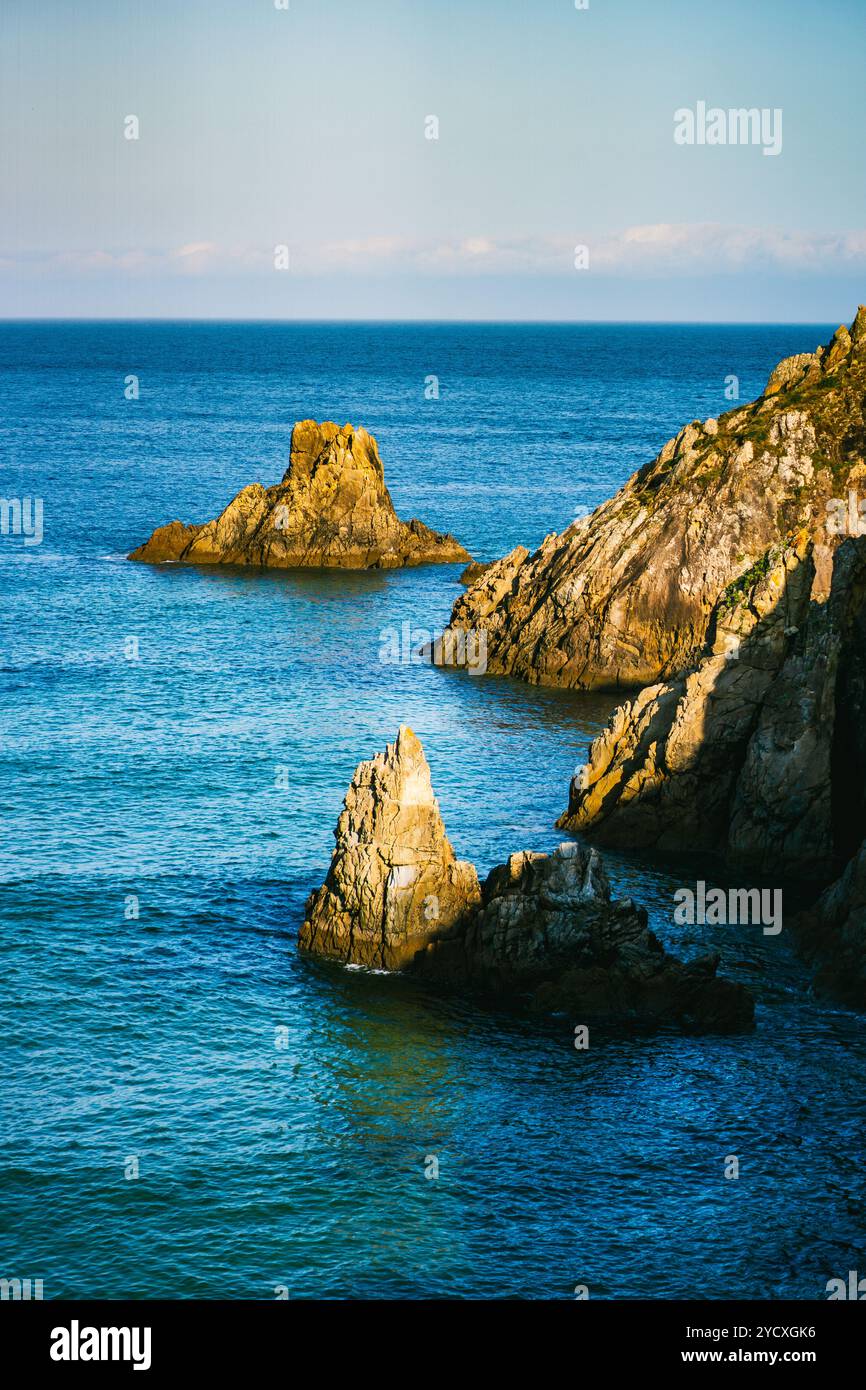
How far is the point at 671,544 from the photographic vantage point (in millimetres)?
97562

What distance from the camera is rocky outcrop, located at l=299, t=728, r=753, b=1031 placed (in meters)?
53.3

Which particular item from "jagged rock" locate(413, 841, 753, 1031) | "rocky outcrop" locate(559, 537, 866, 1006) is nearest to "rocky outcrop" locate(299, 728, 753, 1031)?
"jagged rock" locate(413, 841, 753, 1031)

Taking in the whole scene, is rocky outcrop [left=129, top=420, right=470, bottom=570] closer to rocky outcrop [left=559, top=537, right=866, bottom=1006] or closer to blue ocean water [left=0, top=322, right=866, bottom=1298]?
blue ocean water [left=0, top=322, right=866, bottom=1298]

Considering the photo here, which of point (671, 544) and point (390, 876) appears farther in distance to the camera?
point (671, 544)

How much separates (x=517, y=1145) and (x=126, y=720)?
4718 centimetres

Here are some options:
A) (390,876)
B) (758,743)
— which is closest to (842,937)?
(758,743)

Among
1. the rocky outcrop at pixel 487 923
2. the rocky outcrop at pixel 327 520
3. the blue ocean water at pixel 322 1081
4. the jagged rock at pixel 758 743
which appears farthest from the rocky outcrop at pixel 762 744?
the rocky outcrop at pixel 327 520

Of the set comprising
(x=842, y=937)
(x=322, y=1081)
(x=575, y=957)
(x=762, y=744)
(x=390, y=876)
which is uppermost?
(x=762, y=744)

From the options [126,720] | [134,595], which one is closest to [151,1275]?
[126,720]

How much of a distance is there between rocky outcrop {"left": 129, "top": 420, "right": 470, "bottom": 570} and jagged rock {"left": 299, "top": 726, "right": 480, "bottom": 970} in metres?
75.2

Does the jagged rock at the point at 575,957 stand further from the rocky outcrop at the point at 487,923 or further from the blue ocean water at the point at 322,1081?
the blue ocean water at the point at 322,1081

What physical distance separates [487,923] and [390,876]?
12.4 feet

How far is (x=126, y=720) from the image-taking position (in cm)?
8819

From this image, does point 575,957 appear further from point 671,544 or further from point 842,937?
point 671,544
